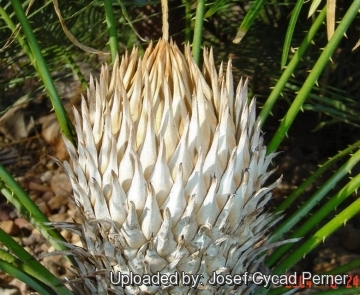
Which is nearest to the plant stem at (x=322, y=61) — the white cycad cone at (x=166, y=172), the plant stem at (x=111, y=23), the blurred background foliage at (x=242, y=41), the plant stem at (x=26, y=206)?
the white cycad cone at (x=166, y=172)

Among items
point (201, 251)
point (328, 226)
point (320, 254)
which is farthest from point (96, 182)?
point (320, 254)

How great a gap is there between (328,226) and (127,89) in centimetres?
49

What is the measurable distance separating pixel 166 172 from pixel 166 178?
11 millimetres

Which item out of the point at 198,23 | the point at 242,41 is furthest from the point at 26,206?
the point at 242,41

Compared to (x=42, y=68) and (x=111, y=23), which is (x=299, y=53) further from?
(x=42, y=68)

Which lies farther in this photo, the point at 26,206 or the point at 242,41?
the point at 242,41

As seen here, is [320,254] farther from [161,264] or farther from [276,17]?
[161,264]

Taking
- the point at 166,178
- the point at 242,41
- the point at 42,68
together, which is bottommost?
the point at 242,41

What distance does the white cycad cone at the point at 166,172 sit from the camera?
92 cm

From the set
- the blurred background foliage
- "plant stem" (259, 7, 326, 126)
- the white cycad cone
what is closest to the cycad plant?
the white cycad cone

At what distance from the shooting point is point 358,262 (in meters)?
1.15

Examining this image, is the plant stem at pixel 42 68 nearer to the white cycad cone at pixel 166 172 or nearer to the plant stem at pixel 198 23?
the white cycad cone at pixel 166 172

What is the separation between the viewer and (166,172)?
35.9 inches

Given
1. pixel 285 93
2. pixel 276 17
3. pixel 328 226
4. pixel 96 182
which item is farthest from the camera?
pixel 276 17
